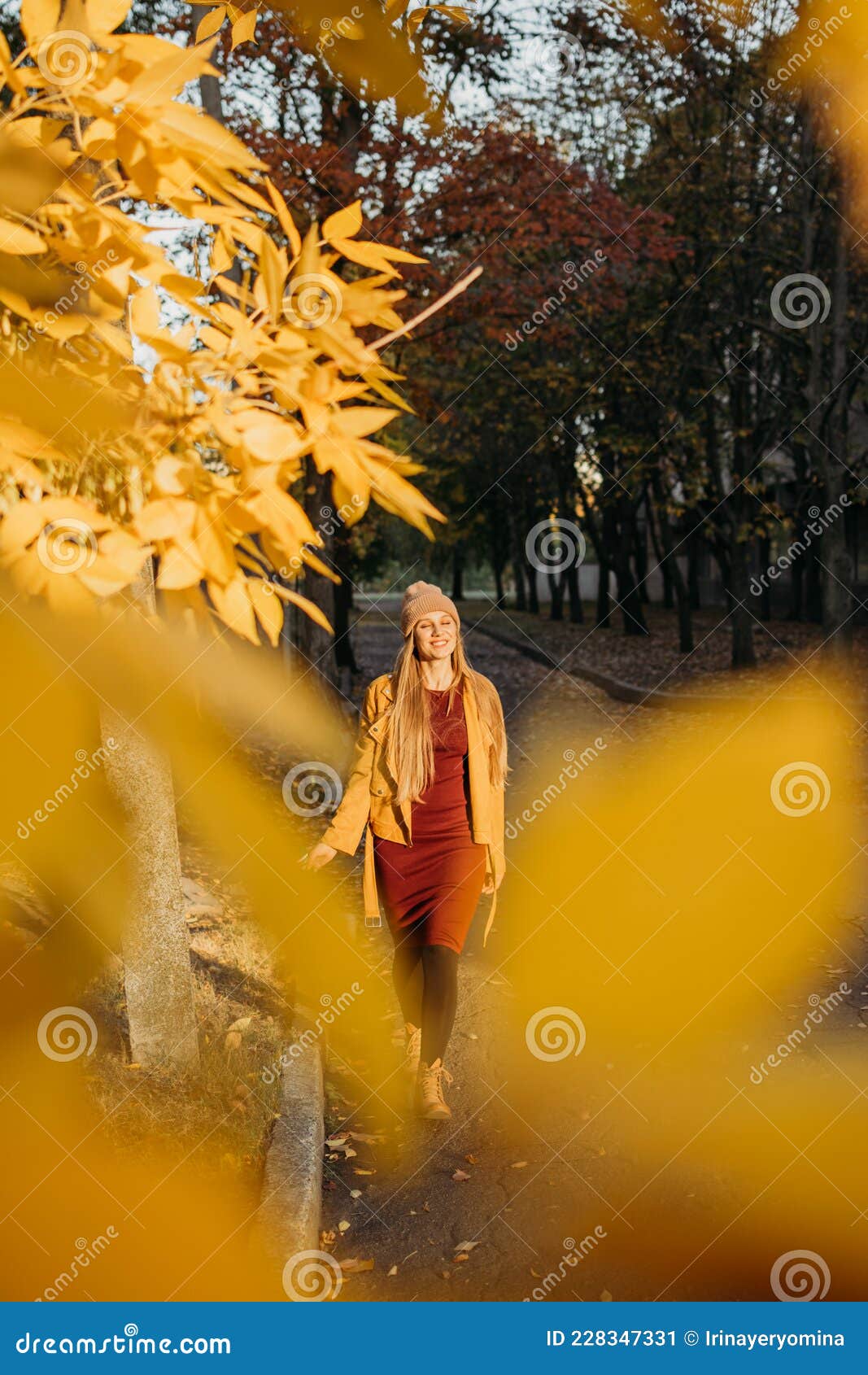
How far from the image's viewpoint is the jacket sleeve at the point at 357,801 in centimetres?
495

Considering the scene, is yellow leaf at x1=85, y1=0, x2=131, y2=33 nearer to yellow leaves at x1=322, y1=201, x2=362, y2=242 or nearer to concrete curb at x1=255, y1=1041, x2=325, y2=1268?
Result: yellow leaves at x1=322, y1=201, x2=362, y2=242

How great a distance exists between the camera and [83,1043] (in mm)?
4719

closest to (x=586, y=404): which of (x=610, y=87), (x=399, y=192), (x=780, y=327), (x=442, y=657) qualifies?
(x=780, y=327)

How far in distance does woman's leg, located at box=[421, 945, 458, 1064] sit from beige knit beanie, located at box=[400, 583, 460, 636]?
1302 mm

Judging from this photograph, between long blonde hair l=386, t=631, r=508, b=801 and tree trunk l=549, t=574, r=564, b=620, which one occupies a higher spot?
tree trunk l=549, t=574, r=564, b=620

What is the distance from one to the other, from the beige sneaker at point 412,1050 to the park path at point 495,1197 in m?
0.18

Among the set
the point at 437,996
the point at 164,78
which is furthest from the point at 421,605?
the point at 164,78

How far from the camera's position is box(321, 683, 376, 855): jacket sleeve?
4945 millimetres

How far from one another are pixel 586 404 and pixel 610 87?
793 centimetres

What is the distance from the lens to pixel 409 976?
5102mm

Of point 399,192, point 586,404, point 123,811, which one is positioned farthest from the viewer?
point 586,404

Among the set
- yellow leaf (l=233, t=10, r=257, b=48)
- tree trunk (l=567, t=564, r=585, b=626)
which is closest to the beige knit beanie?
yellow leaf (l=233, t=10, r=257, b=48)

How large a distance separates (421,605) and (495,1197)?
86.4 inches

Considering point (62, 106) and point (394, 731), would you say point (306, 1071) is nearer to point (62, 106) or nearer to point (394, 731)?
point (394, 731)
